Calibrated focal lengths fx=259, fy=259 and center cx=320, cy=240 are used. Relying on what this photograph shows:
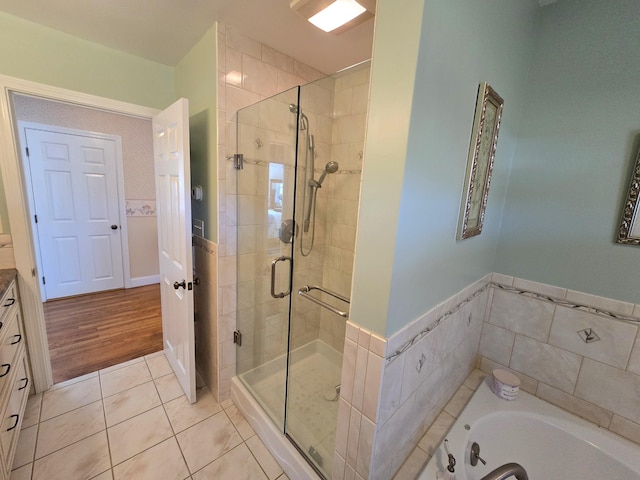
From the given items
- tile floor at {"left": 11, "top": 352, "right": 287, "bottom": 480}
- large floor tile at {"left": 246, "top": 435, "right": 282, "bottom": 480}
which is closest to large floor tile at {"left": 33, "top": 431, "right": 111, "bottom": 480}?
tile floor at {"left": 11, "top": 352, "right": 287, "bottom": 480}

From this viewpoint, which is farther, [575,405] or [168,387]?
[168,387]

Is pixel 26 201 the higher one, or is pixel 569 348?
pixel 26 201

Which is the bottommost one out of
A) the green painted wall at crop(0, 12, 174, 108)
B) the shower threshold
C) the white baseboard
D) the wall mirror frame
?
the white baseboard

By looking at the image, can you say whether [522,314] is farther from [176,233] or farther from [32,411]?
[32,411]

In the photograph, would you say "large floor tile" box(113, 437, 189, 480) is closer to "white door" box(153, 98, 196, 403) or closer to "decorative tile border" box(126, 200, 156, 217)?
"white door" box(153, 98, 196, 403)

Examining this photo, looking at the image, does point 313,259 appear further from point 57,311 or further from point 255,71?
point 57,311

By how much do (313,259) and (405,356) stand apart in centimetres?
115

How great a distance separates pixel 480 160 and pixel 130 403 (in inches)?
100

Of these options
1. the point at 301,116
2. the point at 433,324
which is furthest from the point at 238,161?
the point at 433,324

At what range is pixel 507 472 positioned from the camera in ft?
2.68

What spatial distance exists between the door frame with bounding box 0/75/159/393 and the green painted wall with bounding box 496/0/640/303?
2.55 m

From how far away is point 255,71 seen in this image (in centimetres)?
159

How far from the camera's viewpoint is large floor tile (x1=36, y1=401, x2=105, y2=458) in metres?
1.44

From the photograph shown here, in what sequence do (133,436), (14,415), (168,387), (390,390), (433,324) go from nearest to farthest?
(390,390) → (433,324) → (14,415) → (133,436) → (168,387)
